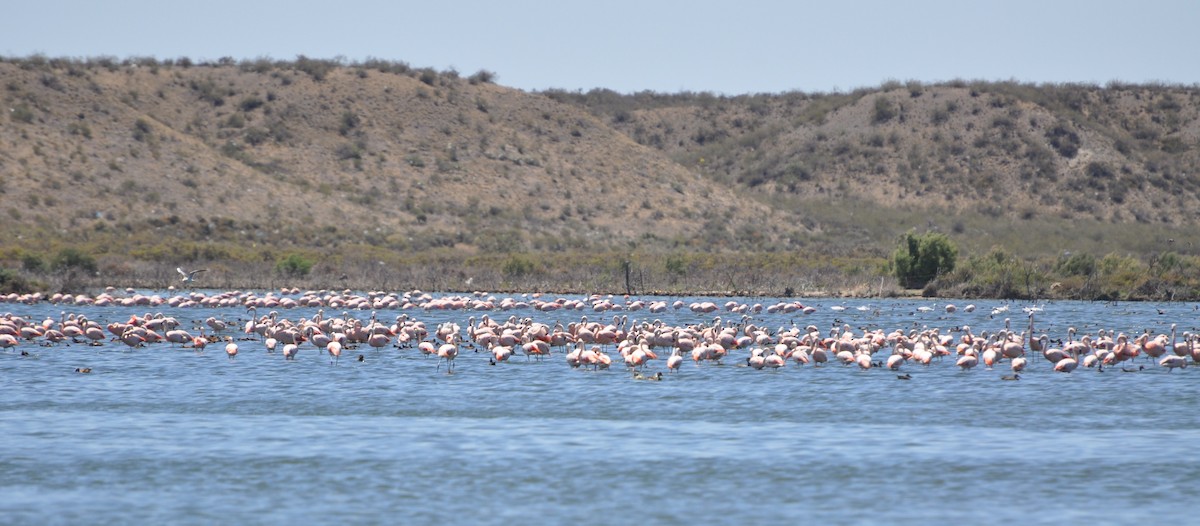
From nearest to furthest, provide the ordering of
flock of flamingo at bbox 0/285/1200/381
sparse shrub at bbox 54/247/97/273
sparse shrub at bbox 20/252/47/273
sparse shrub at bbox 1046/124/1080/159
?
flock of flamingo at bbox 0/285/1200/381, sparse shrub at bbox 20/252/47/273, sparse shrub at bbox 54/247/97/273, sparse shrub at bbox 1046/124/1080/159

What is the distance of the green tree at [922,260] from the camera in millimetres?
47344

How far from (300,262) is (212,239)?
548 inches

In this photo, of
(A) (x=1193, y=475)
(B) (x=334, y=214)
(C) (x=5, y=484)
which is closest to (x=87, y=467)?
(C) (x=5, y=484)

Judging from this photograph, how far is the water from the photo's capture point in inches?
556

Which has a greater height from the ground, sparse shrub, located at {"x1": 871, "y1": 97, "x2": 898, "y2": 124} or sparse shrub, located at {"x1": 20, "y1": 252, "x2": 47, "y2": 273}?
sparse shrub, located at {"x1": 871, "y1": 97, "x2": 898, "y2": 124}

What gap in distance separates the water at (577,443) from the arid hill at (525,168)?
104 feet

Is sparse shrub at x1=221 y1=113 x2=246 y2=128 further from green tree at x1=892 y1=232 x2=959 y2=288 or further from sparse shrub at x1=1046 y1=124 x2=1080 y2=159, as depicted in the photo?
sparse shrub at x1=1046 y1=124 x2=1080 y2=159

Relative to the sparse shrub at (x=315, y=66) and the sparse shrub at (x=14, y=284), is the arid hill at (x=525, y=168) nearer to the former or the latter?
the sparse shrub at (x=315, y=66)

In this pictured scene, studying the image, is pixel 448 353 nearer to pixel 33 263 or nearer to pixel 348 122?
pixel 33 263

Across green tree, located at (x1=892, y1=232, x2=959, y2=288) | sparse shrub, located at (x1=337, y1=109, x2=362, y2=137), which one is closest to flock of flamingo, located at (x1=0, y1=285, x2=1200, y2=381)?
green tree, located at (x1=892, y1=232, x2=959, y2=288)


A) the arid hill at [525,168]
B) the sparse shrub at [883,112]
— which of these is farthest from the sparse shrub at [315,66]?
the sparse shrub at [883,112]

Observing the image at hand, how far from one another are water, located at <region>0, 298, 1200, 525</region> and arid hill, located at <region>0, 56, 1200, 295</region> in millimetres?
31678

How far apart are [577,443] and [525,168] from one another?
67.3 m

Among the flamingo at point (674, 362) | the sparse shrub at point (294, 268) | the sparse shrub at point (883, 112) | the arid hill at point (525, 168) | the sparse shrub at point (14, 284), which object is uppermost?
the sparse shrub at point (883, 112)
